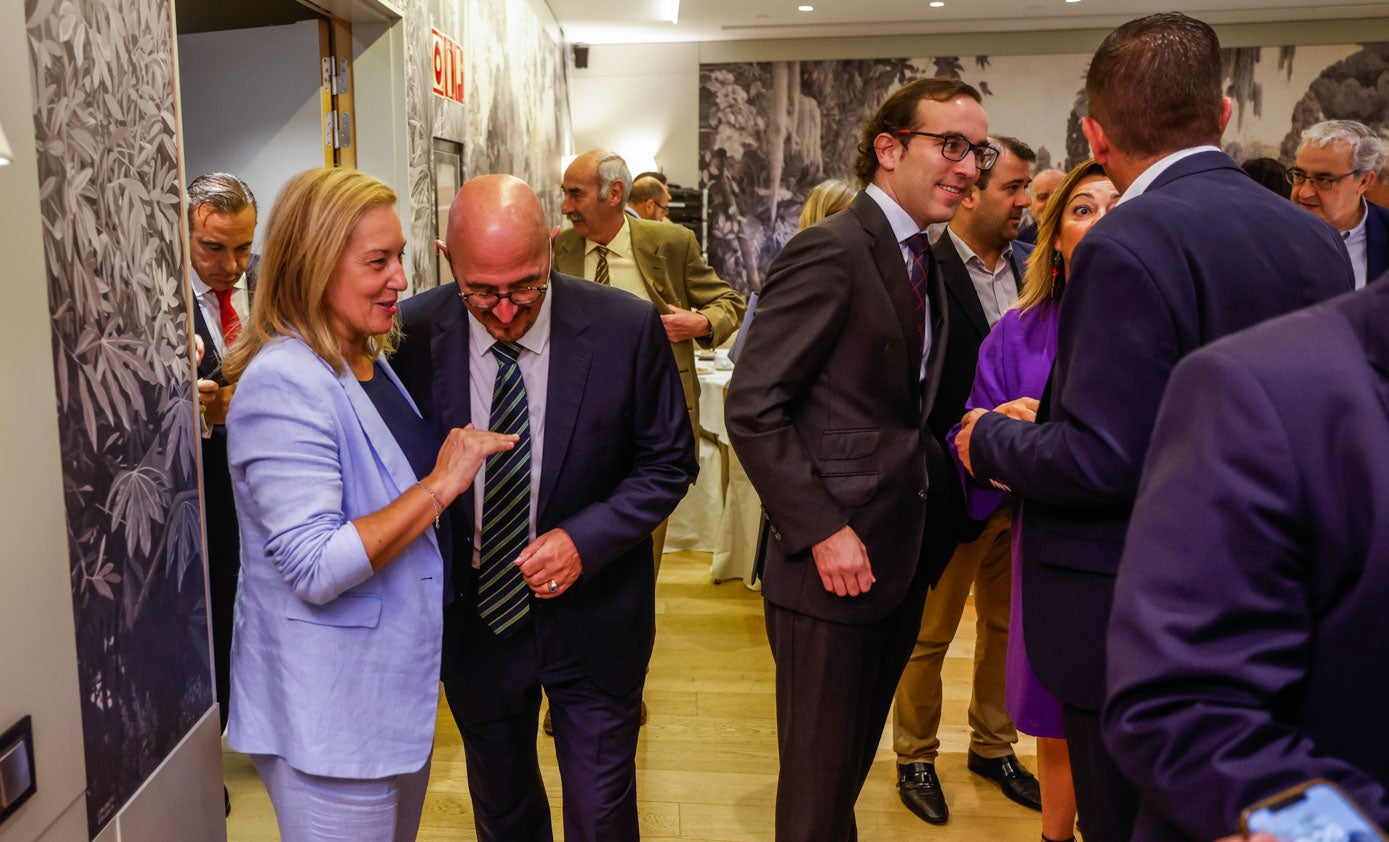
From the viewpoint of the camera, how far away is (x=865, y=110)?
10328 millimetres

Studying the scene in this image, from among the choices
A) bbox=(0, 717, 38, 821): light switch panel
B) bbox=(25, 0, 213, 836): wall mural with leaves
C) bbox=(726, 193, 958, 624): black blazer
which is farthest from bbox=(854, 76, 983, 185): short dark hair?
bbox=(0, 717, 38, 821): light switch panel

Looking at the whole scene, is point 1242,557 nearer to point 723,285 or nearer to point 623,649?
point 623,649

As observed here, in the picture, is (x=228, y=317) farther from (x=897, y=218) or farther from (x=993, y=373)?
(x=993, y=373)

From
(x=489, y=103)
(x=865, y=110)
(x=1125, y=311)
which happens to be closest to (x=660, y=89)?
(x=865, y=110)

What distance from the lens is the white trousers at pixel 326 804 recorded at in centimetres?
165

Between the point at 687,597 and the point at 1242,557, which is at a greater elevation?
the point at 1242,557

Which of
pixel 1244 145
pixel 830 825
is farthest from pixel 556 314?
pixel 1244 145

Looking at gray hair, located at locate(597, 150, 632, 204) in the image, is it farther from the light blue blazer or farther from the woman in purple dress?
the light blue blazer

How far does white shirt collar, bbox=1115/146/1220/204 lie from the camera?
161cm

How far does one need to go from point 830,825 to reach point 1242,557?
158cm

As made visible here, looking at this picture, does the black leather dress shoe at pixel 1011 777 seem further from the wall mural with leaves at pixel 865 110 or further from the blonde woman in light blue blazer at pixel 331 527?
the wall mural with leaves at pixel 865 110

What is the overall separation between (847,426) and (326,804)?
1147mm

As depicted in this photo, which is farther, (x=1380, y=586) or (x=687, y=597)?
(x=687, y=597)

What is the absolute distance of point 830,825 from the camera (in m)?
2.20
